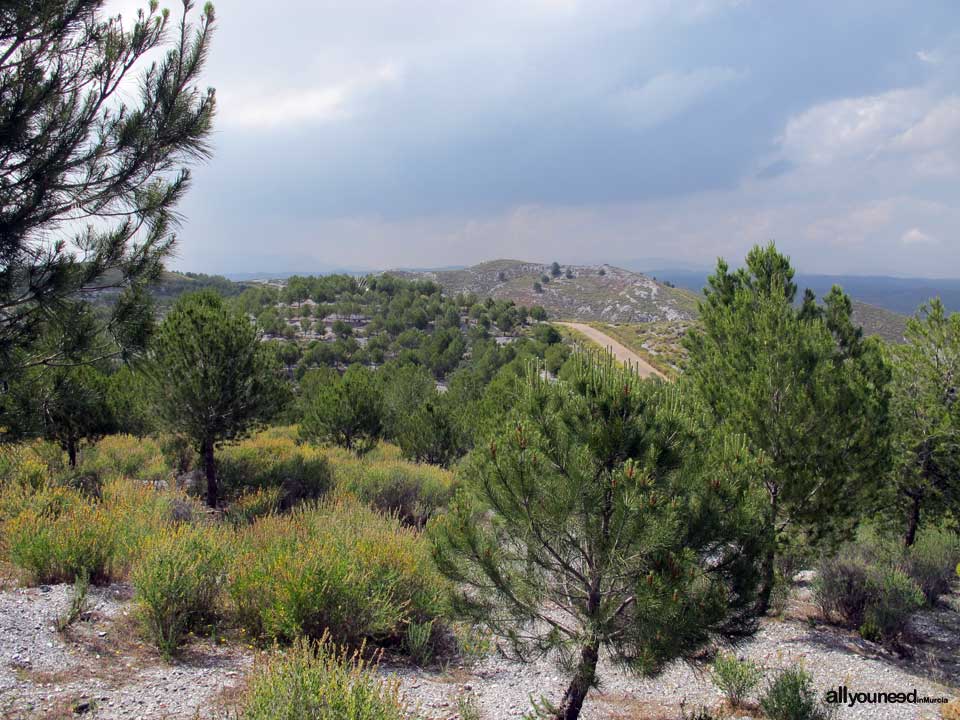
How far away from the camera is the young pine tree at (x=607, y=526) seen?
397 cm

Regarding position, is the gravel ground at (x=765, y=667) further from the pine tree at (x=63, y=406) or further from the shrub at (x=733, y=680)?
the pine tree at (x=63, y=406)

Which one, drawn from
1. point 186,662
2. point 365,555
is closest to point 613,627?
point 365,555

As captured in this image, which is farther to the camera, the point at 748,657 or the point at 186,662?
the point at 748,657

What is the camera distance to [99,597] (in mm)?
5445

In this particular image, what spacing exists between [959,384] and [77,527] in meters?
14.1

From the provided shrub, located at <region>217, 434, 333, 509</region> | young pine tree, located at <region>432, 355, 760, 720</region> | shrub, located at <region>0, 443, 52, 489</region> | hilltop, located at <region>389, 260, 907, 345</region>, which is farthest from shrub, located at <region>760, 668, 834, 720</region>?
hilltop, located at <region>389, 260, 907, 345</region>

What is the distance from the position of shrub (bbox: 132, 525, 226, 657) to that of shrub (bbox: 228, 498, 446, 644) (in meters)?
0.25

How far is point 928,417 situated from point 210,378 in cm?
1382

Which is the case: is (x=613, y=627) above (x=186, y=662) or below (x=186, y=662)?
above

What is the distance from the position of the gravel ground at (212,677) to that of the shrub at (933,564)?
252cm

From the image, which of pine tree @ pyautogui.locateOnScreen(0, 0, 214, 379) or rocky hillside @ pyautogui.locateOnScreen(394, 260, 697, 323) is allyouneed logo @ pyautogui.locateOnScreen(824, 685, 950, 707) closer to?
pine tree @ pyautogui.locateOnScreen(0, 0, 214, 379)

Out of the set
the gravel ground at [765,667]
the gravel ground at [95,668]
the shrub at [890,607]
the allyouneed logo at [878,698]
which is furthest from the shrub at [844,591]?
the gravel ground at [95,668]

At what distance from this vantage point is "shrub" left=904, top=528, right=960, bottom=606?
31.3 feet

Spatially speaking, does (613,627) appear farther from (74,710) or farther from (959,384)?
(959,384)
